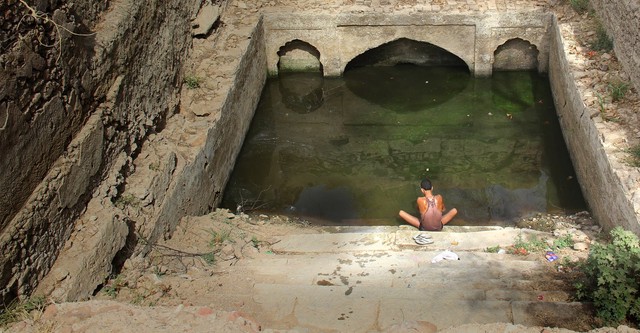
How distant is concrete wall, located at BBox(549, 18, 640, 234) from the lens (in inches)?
275

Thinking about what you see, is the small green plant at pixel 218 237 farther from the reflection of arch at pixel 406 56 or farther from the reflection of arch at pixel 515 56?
the reflection of arch at pixel 515 56

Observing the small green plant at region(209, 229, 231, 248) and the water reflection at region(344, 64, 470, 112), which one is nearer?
the small green plant at region(209, 229, 231, 248)

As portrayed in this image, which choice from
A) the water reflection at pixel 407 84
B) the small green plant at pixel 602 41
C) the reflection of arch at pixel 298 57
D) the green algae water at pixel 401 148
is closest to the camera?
the green algae water at pixel 401 148

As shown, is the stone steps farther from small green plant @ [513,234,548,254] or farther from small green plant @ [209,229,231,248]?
small green plant @ [209,229,231,248]

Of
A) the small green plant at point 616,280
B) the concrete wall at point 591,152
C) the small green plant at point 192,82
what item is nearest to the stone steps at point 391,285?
the small green plant at point 616,280

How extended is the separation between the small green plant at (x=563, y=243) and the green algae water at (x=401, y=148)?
183cm

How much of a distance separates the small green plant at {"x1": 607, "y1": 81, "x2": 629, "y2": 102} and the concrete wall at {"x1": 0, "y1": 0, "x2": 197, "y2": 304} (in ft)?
19.9

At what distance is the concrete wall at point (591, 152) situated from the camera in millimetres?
6973

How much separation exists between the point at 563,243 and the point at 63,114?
216 inches

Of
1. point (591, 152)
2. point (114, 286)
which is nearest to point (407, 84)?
point (591, 152)

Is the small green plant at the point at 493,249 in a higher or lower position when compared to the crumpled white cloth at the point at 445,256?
higher

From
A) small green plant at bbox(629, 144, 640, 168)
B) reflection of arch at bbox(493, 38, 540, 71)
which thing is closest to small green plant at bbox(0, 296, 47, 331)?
small green plant at bbox(629, 144, 640, 168)

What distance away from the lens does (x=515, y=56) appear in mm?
11898

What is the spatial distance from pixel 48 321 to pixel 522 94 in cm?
896
